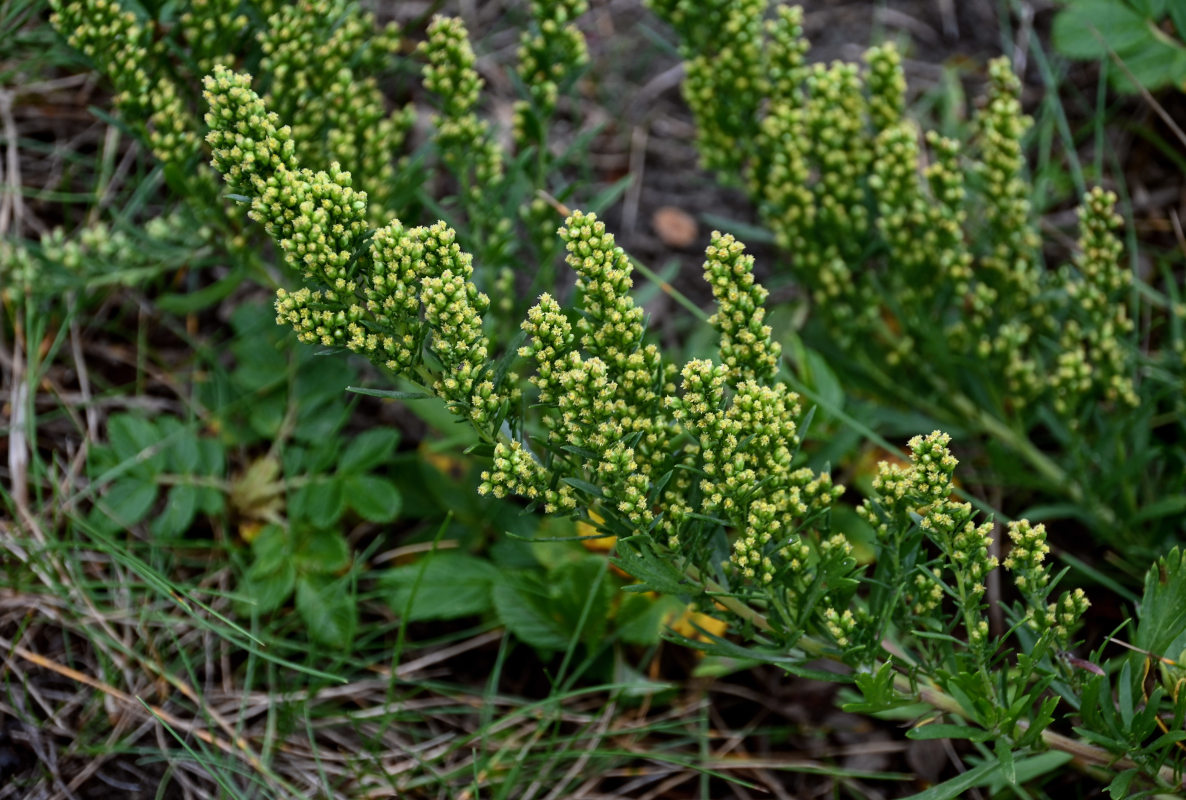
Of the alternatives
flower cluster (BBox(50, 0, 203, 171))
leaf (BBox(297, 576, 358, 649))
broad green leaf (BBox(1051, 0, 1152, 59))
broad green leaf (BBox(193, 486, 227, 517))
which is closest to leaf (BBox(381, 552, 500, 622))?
leaf (BBox(297, 576, 358, 649))

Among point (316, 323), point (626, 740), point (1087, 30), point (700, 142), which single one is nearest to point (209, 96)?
point (316, 323)

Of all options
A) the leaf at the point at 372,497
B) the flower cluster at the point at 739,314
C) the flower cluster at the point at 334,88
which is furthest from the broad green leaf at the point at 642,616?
the flower cluster at the point at 334,88

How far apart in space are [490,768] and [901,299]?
198 cm

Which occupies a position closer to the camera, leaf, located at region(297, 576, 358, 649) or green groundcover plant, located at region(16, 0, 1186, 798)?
green groundcover plant, located at region(16, 0, 1186, 798)

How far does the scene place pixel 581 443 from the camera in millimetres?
2400

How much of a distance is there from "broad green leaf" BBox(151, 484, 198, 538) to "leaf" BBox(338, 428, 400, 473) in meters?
0.49

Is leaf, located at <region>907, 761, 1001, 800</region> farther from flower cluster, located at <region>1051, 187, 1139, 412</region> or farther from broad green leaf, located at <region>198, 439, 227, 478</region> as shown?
broad green leaf, located at <region>198, 439, 227, 478</region>

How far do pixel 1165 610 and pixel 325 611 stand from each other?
7.71 ft

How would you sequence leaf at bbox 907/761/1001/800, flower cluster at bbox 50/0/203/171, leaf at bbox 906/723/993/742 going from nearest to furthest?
leaf at bbox 906/723/993/742 → leaf at bbox 907/761/1001/800 → flower cluster at bbox 50/0/203/171

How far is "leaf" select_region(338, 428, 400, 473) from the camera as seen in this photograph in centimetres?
364

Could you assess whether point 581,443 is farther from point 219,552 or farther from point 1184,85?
point 1184,85

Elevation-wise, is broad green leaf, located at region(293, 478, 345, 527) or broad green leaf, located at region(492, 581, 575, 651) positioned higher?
broad green leaf, located at region(293, 478, 345, 527)

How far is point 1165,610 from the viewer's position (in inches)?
100

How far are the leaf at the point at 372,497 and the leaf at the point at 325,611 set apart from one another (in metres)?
0.24
